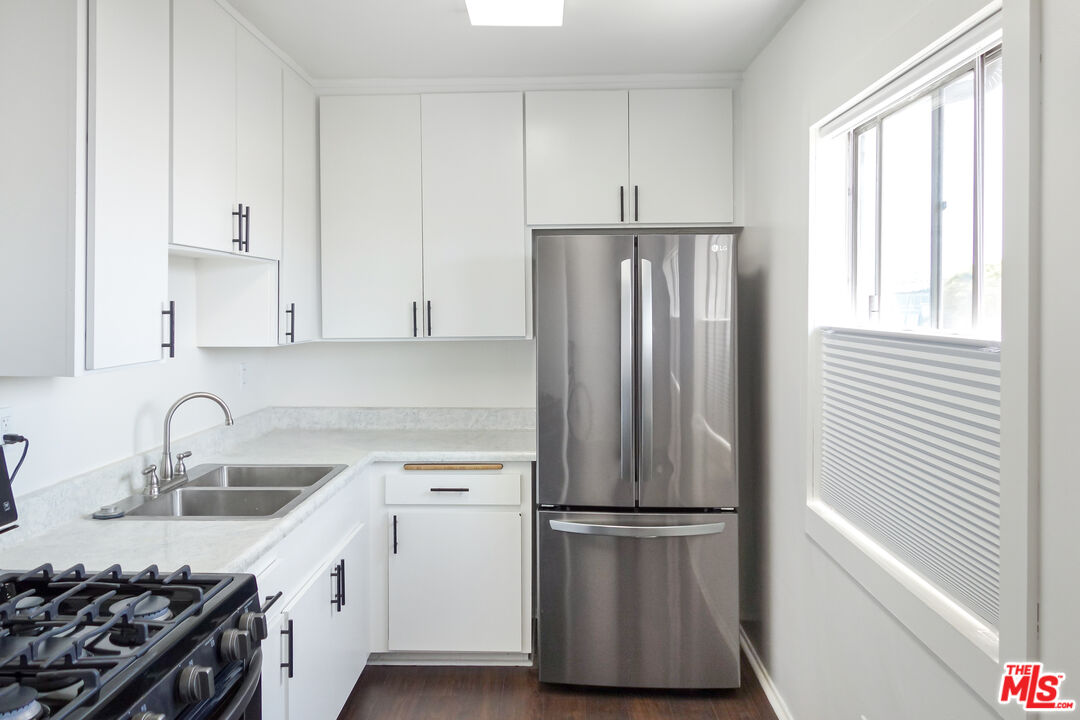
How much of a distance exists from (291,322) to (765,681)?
2.37m

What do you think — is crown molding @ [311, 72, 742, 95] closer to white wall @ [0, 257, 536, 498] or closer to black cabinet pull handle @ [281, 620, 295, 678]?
white wall @ [0, 257, 536, 498]

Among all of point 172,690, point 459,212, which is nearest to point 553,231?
point 459,212

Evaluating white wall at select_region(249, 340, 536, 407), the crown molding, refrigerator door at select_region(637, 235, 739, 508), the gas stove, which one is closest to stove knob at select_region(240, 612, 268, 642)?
the gas stove

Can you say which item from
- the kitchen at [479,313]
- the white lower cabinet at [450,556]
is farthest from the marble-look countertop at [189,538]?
the white lower cabinet at [450,556]

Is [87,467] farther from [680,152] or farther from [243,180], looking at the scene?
[680,152]

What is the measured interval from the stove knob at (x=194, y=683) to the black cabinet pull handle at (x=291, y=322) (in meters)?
1.80

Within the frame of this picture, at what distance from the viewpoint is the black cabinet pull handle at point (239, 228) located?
2309 mm

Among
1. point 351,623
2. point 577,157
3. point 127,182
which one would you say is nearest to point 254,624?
point 127,182

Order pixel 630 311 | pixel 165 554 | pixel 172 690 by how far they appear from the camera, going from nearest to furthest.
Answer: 1. pixel 172 690
2. pixel 165 554
3. pixel 630 311

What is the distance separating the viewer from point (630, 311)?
2.60 metres

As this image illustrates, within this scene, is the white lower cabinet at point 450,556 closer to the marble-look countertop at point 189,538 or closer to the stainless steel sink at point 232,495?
the marble-look countertop at point 189,538

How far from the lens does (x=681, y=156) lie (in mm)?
3000

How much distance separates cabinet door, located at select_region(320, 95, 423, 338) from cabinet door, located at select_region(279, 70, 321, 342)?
5 cm

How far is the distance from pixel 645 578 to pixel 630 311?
1.02 meters
